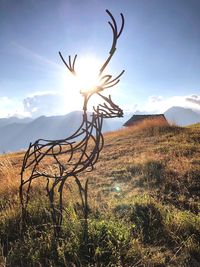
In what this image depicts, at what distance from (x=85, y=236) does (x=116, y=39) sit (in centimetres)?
224

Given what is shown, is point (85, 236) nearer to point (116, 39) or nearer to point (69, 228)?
point (69, 228)

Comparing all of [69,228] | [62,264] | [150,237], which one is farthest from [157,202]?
[62,264]

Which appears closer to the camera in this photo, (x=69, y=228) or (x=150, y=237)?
(x=69, y=228)

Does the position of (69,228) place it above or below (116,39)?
below

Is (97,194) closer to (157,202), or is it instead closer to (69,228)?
(157,202)

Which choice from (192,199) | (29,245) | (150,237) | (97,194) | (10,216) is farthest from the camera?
(97,194)

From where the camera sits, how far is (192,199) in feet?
17.0

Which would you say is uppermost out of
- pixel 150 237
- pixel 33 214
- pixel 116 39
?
pixel 116 39

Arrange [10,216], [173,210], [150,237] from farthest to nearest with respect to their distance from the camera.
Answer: [173,210] → [10,216] → [150,237]

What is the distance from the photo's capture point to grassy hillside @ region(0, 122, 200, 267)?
3.45 m

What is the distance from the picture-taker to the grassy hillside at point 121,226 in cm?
345

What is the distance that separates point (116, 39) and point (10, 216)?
3020 millimetres

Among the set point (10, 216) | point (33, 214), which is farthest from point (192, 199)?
point (10, 216)

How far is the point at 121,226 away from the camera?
156 inches
